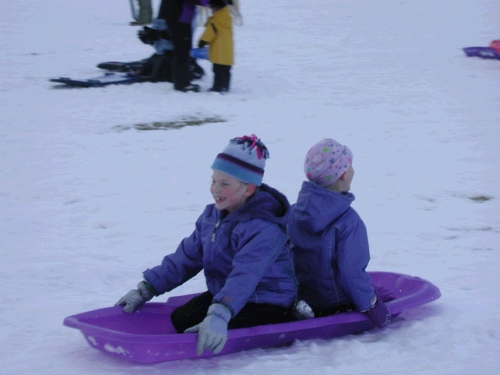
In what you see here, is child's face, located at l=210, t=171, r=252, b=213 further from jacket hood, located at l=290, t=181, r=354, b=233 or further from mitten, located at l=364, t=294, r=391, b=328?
mitten, located at l=364, t=294, r=391, b=328

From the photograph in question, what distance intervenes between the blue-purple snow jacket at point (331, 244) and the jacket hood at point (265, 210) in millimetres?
98

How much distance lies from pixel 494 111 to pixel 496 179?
2306 millimetres

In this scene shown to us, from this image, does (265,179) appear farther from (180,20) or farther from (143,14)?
(143,14)

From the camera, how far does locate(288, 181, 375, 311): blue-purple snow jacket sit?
9.37 ft

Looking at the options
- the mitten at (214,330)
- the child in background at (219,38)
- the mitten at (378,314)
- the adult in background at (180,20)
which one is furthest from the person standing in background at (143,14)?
the mitten at (214,330)

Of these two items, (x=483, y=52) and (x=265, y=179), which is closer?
(x=265, y=179)

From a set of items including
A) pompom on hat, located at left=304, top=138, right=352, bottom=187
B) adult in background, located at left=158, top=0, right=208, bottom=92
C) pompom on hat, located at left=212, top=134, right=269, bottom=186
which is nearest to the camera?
pompom on hat, located at left=212, top=134, right=269, bottom=186

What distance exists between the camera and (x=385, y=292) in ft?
11.0

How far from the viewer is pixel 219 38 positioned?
7.84m

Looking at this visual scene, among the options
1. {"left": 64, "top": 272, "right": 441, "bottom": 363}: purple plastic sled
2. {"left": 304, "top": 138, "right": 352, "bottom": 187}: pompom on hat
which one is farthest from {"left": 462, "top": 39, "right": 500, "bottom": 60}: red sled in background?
{"left": 304, "top": 138, "right": 352, "bottom": 187}: pompom on hat

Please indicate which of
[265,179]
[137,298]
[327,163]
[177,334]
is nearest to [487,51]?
[265,179]

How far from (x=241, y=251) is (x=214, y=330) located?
32 cm

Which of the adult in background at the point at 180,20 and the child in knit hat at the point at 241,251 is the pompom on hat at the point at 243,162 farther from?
the adult in background at the point at 180,20

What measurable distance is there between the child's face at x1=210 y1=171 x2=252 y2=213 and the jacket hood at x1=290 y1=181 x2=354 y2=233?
0.23 meters
